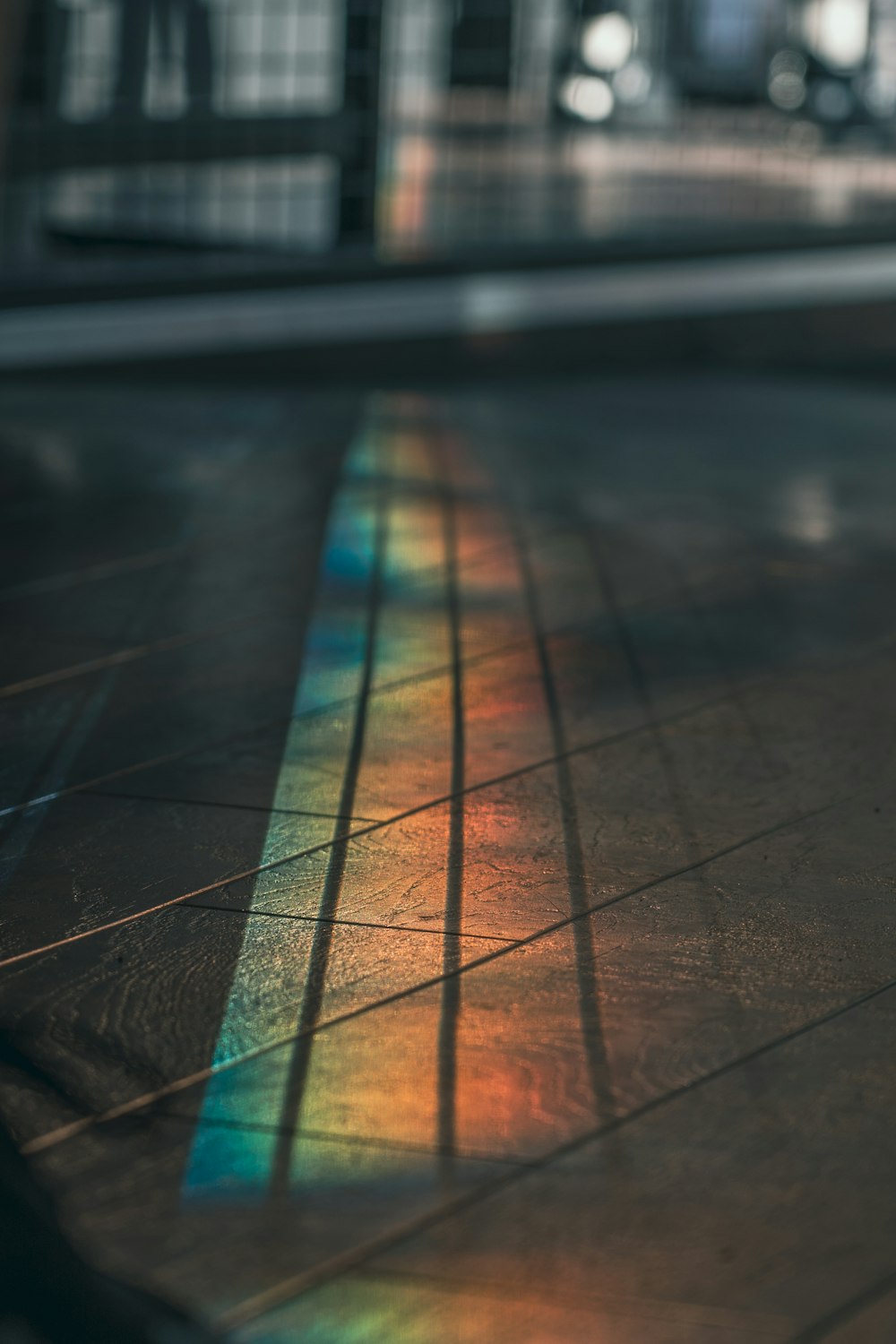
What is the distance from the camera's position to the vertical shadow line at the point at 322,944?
6.94 ft

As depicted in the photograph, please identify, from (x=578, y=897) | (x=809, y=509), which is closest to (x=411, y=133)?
(x=809, y=509)

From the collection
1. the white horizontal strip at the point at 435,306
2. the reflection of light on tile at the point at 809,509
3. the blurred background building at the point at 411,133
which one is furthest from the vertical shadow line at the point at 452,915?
the blurred background building at the point at 411,133

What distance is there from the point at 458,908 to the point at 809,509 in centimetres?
321

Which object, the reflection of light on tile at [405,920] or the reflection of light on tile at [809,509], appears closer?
the reflection of light on tile at [405,920]

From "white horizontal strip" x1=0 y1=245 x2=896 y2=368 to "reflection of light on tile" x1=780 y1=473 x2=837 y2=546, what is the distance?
7.91 ft

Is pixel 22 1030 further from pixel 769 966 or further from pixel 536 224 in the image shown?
pixel 536 224

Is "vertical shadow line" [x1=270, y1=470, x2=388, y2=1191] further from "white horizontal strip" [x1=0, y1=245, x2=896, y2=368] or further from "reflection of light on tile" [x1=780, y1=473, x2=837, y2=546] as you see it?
"white horizontal strip" [x1=0, y1=245, x2=896, y2=368]

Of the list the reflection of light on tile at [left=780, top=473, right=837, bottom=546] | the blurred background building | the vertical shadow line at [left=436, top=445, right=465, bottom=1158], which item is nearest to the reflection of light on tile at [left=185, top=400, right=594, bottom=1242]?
the vertical shadow line at [left=436, top=445, right=465, bottom=1158]

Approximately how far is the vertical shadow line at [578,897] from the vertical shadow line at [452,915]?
6.9 inches

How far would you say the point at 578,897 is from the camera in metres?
2.83

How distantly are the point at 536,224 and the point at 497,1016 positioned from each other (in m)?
6.75

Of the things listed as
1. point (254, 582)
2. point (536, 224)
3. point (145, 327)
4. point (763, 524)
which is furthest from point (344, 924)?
point (536, 224)

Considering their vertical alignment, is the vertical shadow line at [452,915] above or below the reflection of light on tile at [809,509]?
below

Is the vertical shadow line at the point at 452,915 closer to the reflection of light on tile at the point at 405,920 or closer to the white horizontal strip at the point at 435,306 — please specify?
the reflection of light on tile at the point at 405,920
